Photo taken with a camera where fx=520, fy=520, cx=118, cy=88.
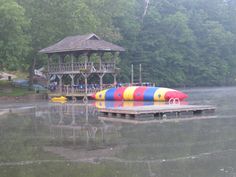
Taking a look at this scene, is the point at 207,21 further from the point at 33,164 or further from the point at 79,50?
the point at 33,164

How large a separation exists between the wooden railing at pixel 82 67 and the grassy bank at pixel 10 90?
3780mm

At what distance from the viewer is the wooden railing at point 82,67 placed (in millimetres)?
51162

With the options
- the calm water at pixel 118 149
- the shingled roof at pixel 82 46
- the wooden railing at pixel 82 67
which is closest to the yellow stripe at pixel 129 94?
the wooden railing at pixel 82 67

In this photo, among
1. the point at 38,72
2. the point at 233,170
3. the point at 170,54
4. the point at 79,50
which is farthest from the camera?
the point at 170,54

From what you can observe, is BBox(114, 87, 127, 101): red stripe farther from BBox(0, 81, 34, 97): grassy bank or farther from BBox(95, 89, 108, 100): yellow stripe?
BBox(0, 81, 34, 97): grassy bank

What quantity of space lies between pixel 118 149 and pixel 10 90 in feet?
127

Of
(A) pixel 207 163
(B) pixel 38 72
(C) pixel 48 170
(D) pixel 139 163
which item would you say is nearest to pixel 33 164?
(C) pixel 48 170

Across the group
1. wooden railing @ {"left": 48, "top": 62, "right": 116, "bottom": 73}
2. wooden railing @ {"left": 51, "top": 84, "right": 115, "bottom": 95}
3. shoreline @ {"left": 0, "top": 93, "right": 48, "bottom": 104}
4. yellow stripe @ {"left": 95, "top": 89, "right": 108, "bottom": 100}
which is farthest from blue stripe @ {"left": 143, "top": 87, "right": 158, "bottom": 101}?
shoreline @ {"left": 0, "top": 93, "right": 48, "bottom": 104}

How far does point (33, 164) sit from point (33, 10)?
45.5m

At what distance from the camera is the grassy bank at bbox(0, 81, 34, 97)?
5312 cm

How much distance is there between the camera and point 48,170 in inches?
588

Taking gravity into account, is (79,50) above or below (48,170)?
above

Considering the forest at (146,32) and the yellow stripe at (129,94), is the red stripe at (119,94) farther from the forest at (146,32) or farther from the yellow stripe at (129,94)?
the forest at (146,32)

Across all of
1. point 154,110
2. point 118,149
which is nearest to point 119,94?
point 154,110
